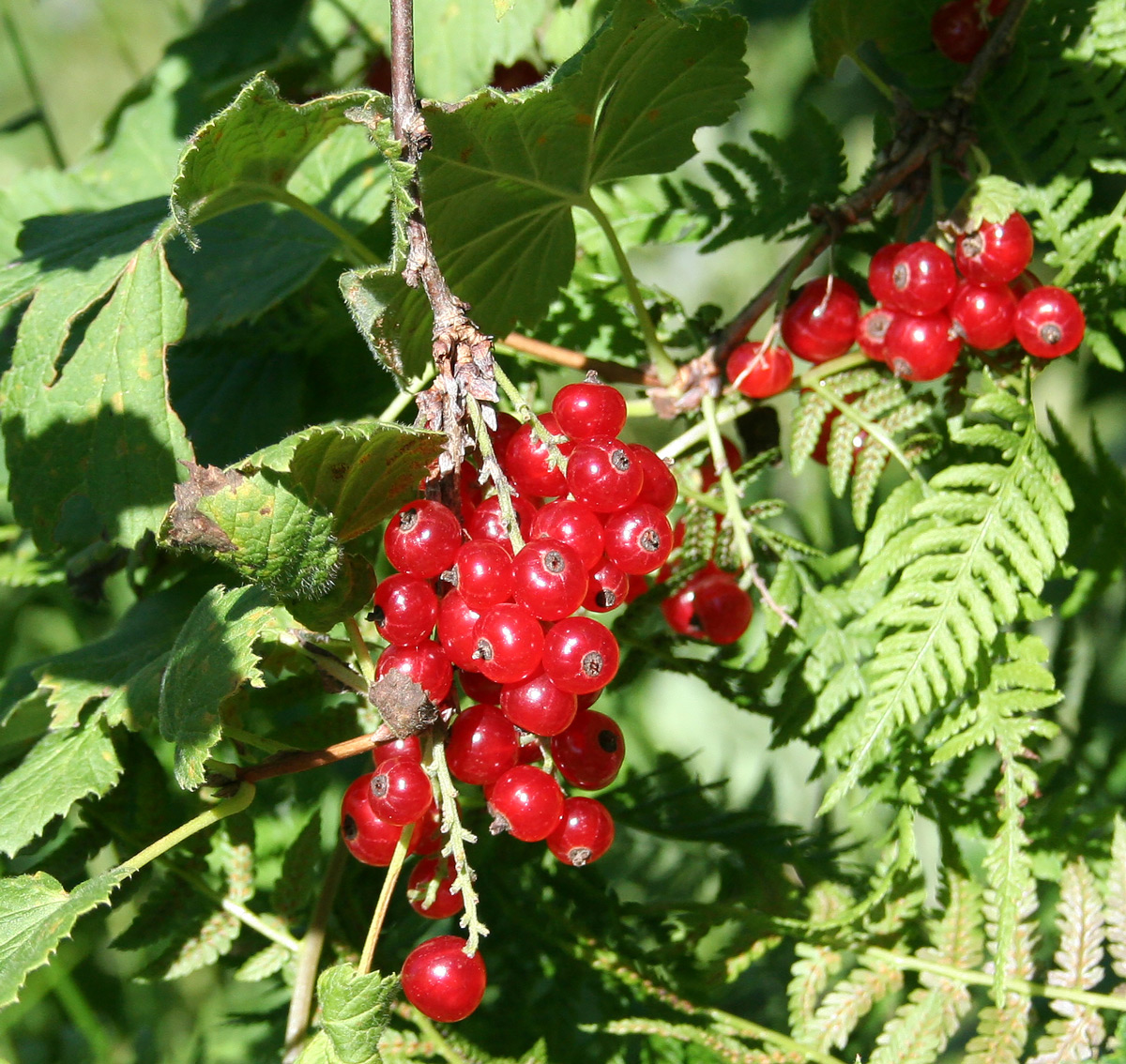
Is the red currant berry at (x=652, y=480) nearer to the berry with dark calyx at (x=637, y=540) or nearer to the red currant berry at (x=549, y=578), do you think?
the berry with dark calyx at (x=637, y=540)

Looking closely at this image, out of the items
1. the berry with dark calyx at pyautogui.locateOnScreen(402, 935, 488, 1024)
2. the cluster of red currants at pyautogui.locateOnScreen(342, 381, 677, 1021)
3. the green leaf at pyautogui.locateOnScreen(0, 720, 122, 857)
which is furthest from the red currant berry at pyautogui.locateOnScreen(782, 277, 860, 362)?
the green leaf at pyautogui.locateOnScreen(0, 720, 122, 857)

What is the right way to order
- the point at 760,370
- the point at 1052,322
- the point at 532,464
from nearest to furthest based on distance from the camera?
the point at 532,464 < the point at 1052,322 < the point at 760,370

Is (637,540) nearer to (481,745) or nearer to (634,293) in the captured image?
(481,745)

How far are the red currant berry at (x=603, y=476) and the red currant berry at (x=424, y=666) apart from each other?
213 mm

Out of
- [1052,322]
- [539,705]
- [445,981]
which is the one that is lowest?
[445,981]

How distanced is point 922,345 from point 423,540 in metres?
0.73

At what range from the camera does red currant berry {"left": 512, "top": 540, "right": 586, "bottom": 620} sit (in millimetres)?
986

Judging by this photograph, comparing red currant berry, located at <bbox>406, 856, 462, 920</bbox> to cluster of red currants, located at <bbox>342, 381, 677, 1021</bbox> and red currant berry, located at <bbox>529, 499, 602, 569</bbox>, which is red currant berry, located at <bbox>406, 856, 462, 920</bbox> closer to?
cluster of red currants, located at <bbox>342, 381, 677, 1021</bbox>

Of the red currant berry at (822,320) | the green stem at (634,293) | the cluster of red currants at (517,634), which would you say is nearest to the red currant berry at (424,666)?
the cluster of red currants at (517,634)

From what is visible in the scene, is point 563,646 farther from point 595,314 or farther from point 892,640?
point 595,314

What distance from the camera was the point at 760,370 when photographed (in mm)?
1430

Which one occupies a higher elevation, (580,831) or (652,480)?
(652,480)

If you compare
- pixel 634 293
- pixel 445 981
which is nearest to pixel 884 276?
pixel 634 293

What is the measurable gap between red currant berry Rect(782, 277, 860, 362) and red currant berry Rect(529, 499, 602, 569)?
551 mm
